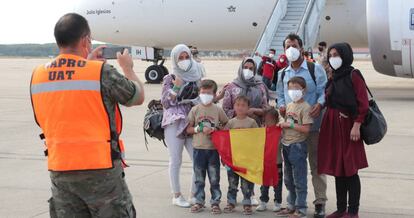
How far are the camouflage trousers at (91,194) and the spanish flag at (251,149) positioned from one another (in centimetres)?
277

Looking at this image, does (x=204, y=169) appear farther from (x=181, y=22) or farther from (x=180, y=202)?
(x=181, y=22)

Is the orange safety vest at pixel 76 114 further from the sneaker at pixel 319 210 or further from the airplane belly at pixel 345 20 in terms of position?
the airplane belly at pixel 345 20

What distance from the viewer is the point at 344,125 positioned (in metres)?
6.13

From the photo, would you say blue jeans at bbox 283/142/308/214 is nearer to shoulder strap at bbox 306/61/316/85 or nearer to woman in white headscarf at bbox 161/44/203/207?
shoulder strap at bbox 306/61/316/85

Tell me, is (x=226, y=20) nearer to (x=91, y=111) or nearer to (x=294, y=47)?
(x=294, y=47)

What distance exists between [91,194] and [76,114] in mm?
465

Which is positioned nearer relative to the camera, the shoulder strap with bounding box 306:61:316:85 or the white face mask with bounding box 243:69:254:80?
the shoulder strap with bounding box 306:61:316:85

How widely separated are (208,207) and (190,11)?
14794 mm

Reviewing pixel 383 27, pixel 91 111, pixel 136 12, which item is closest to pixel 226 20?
pixel 136 12

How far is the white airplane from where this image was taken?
1636 cm

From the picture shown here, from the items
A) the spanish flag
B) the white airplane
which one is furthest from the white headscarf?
the white airplane

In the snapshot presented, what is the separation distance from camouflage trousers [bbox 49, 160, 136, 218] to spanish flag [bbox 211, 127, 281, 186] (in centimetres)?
277

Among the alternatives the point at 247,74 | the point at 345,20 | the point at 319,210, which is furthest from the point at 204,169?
the point at 345,20

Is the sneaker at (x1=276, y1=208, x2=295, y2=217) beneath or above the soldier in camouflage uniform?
beneath
